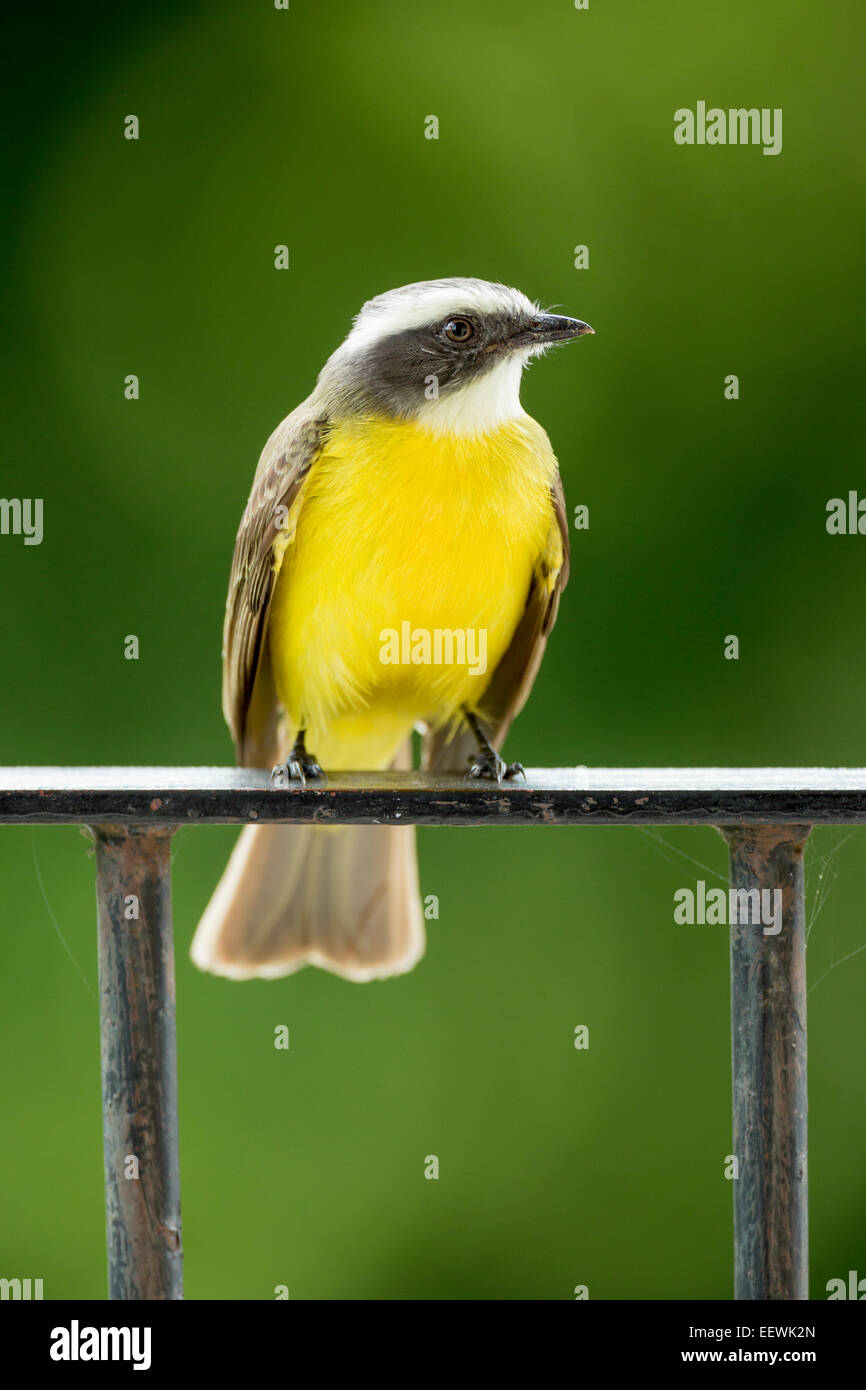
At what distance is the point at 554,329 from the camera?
74.7 inches

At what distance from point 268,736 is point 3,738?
66 cm

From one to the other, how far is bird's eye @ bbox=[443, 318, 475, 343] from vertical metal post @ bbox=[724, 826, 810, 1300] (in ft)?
3.22

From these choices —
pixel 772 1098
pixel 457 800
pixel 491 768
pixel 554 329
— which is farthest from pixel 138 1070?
pixel 554 329

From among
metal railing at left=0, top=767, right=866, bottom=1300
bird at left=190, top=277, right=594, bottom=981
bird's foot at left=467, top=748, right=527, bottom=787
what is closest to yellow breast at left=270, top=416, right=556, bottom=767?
bird at left=190, top=277, right=594, bottom=981

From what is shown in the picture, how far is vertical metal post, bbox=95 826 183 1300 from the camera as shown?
121 cm

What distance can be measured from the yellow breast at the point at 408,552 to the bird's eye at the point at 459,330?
0.13 m

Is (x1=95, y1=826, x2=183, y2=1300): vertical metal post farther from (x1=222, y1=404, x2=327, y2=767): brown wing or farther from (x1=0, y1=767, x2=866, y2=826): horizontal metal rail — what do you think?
(x1=222, y1=404, x2=327, y2=767): brown wing

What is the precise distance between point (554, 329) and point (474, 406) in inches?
5.8

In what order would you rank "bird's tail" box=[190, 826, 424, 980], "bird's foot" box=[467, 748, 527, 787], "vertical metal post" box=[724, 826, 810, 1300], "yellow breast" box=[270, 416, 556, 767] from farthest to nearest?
"bird's tail" box=[190, 826, 424, 980] → "yellow breast" box=[270, 416, 556, 767] → "bird's foot" box=[467, 748, 527, 787] → "vertical metal post" box=[724, 826, 810, 1300]

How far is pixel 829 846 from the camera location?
1390mm

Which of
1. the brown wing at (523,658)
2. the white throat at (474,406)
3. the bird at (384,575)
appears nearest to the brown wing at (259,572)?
the bird at (384,575)

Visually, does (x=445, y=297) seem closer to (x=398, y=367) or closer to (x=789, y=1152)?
(x=398, y=367)

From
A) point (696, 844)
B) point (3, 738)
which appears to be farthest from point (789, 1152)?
point (3, 738)
